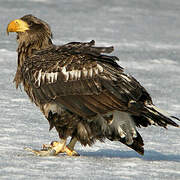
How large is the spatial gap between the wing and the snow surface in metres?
0.59

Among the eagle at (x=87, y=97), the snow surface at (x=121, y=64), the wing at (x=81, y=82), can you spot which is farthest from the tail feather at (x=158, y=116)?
the snow surface at (x=121, y=64)

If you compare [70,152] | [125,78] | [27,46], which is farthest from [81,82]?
[27,46]

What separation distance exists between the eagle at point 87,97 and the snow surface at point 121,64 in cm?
28

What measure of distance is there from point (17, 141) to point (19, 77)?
0.75 m

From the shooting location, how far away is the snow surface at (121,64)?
627 cm

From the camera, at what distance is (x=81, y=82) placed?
22.8ft

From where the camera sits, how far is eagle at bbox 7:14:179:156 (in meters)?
6.77

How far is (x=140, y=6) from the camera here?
1925cm

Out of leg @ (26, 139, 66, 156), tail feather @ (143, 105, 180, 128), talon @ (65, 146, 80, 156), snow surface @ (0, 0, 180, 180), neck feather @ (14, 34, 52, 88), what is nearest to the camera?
snow surface @ (0, 0, 180, 180)

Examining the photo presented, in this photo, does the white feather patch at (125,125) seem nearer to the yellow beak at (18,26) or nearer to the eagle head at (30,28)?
the eagle head at (30,28)

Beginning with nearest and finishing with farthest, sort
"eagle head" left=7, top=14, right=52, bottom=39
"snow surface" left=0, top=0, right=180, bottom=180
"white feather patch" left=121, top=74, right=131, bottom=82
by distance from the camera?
"snow surface" left=0, top=0, right=180, bottom=180 < "white feather patch" left=121, top=74, right=131, bottom=82 < "eagle head" left=7, top=14, right=52, bottom=39

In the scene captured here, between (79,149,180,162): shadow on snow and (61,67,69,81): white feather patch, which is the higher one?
(61,67,69,81): white feather patch

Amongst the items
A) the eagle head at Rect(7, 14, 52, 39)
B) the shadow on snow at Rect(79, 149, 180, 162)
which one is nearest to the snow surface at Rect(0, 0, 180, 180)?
the shadow on snow at Rect(79, 149, 180, 162)

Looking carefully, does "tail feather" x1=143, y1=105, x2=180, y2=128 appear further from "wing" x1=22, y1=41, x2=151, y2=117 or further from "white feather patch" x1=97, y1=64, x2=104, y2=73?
"white feather patch" x1=97, y1=64, x2=104, y2=73
